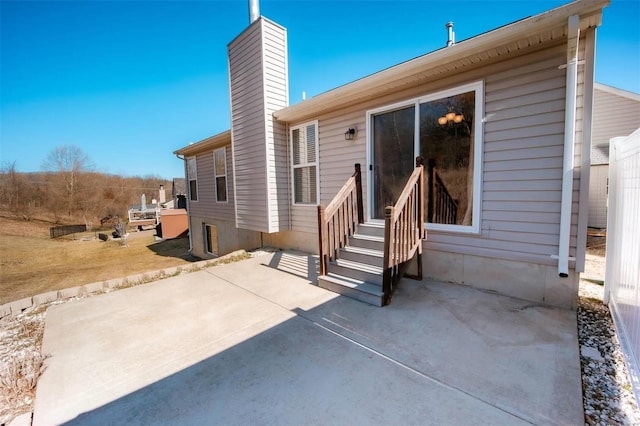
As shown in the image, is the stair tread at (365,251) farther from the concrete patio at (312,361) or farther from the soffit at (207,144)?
the soffit at (207,144)

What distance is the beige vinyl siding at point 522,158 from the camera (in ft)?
9.38

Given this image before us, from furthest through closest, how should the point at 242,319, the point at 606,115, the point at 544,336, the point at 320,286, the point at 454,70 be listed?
the point at 606,115 → the point at 320,286 → the point at 454,70 → the point at 242,319 → the point at 544,336

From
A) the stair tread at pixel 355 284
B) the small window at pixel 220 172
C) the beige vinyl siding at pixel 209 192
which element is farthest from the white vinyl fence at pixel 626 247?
the small window at pixel 220 172

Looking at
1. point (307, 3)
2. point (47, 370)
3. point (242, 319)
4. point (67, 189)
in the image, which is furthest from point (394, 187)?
point (67, 189)

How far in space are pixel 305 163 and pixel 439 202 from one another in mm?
2938

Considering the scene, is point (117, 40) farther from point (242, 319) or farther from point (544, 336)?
point (544, 336)

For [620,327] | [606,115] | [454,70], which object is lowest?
[620,327]

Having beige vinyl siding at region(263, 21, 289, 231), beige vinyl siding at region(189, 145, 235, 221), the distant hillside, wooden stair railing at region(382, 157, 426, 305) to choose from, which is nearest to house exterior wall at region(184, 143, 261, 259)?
beige vinyl siding at region(189, 145, 235, 221)

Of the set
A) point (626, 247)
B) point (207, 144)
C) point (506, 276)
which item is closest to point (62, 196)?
point (207, 144)

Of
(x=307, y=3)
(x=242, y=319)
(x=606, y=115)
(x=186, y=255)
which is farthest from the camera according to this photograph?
(x=186, y=255)

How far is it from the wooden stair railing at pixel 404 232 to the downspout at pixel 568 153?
4.81 feet

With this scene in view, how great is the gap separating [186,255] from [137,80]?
26.2 ft

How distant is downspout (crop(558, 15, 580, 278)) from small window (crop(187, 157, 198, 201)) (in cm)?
1008

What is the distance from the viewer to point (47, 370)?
6.88 ft
